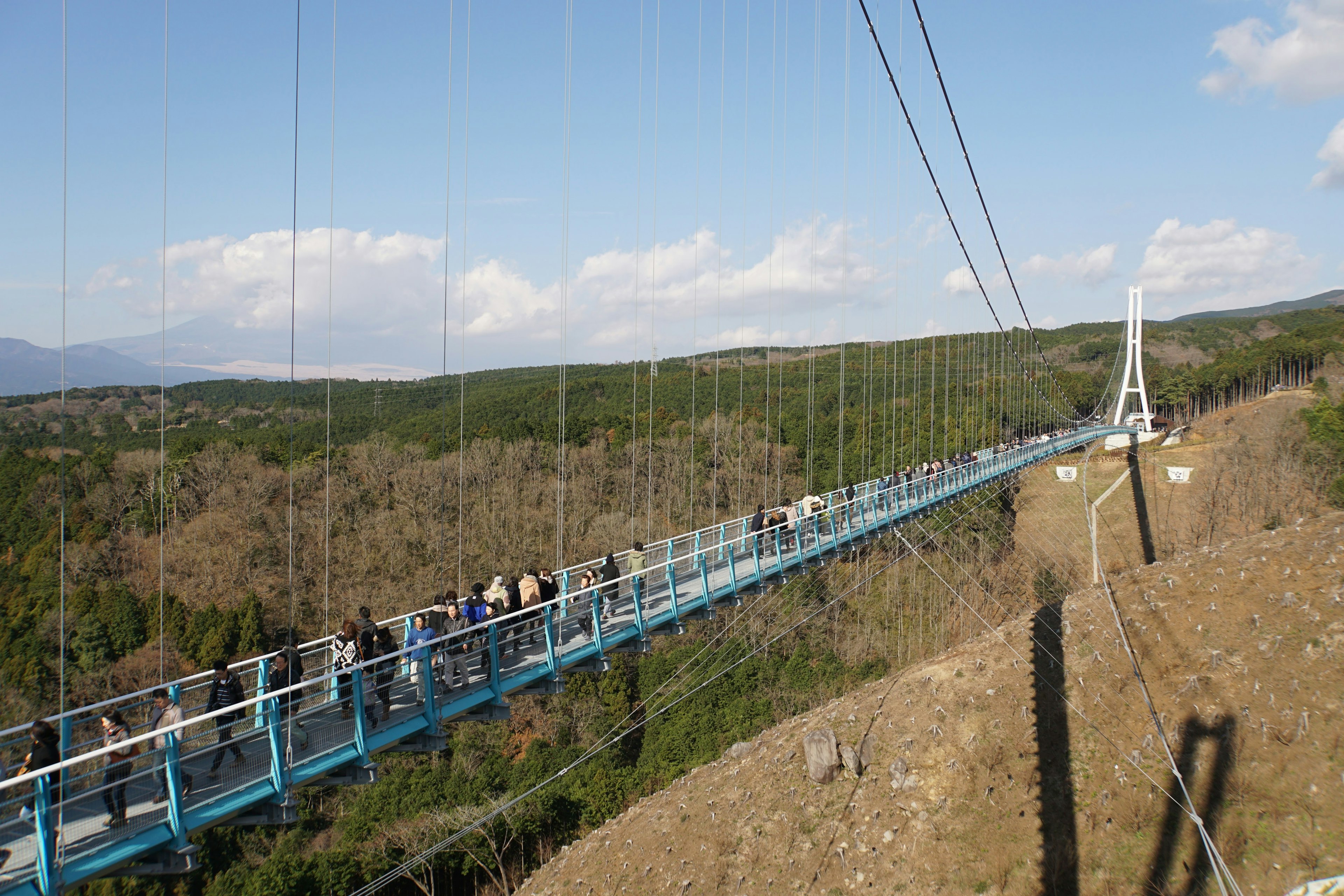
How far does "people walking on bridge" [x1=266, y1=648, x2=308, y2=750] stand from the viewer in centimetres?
745

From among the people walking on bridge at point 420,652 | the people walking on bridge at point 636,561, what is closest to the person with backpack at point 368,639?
the people walking on bridge at point 420,652

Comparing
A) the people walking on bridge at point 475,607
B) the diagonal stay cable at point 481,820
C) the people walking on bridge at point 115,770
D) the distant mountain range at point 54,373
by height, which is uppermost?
the distant mountain range at point 54,373

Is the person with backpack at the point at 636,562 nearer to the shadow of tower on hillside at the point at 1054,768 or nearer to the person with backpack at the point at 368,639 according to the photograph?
the person with backpack at the point at 368,639

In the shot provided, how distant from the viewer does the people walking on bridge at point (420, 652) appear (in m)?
8.20

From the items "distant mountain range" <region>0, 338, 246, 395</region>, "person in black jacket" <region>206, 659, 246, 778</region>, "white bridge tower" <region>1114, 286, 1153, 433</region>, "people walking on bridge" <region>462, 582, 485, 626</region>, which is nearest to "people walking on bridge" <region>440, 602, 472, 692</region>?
"people walking on bridge" <region>462, 582, 485, 626</region>

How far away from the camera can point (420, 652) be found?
27.7ft

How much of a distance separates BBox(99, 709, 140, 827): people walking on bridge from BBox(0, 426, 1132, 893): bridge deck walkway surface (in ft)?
0.09

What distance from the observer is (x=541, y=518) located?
A: 42.6m

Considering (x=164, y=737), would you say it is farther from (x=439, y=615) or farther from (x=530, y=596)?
(x=530, y=596)

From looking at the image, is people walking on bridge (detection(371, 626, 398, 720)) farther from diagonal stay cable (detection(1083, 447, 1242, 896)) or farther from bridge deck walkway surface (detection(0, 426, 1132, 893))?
diagonal stay cable (detection(1083, 447, 1242, 896))

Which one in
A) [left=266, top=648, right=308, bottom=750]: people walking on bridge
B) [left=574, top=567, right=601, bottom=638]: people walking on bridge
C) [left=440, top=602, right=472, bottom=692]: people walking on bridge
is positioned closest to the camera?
[left=266, top=648, right=308, bottom=750]: people walking on bridge

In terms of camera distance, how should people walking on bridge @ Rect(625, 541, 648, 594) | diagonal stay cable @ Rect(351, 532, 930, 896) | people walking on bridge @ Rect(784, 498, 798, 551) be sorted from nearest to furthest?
people walking on bridge @ Rect(625, 541, 648, 594)
people walking on bridge @ Rect(784, 498, 798, 551)
diagonal stay cable @ Rect(351, 532, 930, 896)

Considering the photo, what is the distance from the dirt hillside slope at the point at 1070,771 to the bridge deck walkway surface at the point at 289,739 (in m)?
7.31

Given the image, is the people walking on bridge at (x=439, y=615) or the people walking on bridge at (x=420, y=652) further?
the people walking on bridge at (x=439, y=615)
